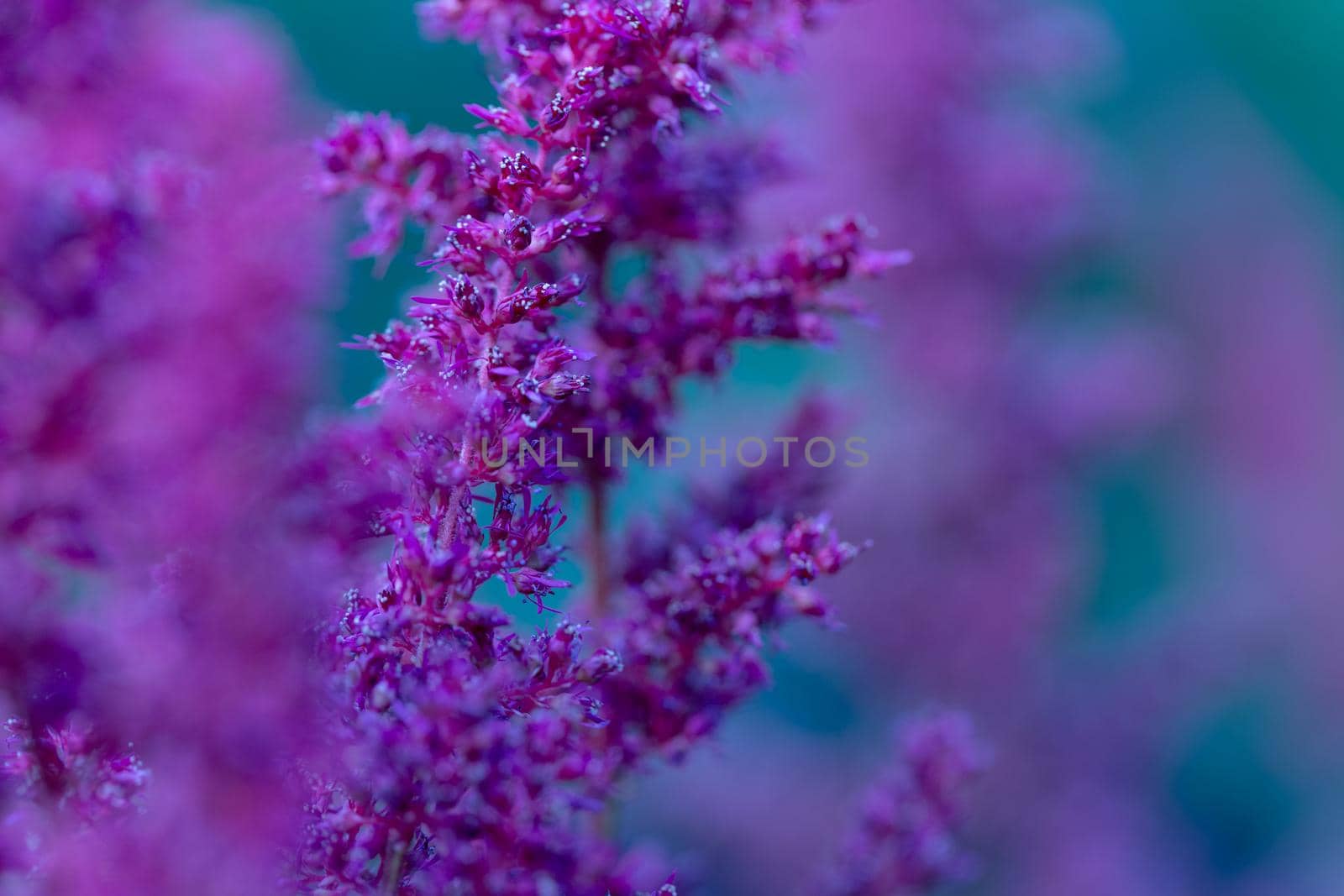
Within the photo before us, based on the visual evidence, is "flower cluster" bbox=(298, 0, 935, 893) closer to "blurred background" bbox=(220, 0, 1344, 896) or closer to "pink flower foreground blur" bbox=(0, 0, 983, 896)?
"pink flower foreground blur" bbox=(0, 0, 983, 896)

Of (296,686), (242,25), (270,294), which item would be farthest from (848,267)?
(242,25)

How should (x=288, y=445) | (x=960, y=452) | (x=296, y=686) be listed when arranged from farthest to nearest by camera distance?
(x=960, y=452)
(x=288, y=445)
(x=296, y=686)

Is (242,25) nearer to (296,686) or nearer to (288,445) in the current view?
(288,445)

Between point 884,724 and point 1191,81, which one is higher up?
point 1191,81

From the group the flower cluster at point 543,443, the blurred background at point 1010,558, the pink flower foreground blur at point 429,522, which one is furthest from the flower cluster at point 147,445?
the blurred background at point 1010,558

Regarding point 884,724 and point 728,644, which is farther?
point 884,724

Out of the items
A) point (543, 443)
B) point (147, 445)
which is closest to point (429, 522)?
point (543, 443)

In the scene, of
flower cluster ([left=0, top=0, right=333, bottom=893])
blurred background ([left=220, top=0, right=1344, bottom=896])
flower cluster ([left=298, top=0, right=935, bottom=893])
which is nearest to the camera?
flower cluster ([left=0, top=0, right=333, bottom=893])

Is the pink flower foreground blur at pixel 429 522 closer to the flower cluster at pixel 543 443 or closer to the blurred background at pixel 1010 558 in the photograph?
the flower cluster at pixel 543 443

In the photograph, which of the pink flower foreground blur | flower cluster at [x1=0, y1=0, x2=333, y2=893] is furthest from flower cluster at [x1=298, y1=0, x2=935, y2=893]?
flower cluster at [x1=0, y1=0, x2=333, y2=893]

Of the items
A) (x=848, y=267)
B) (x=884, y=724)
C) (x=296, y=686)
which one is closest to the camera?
(x=296, y=686)

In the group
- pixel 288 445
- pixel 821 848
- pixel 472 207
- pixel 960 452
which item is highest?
pixel 960 452
